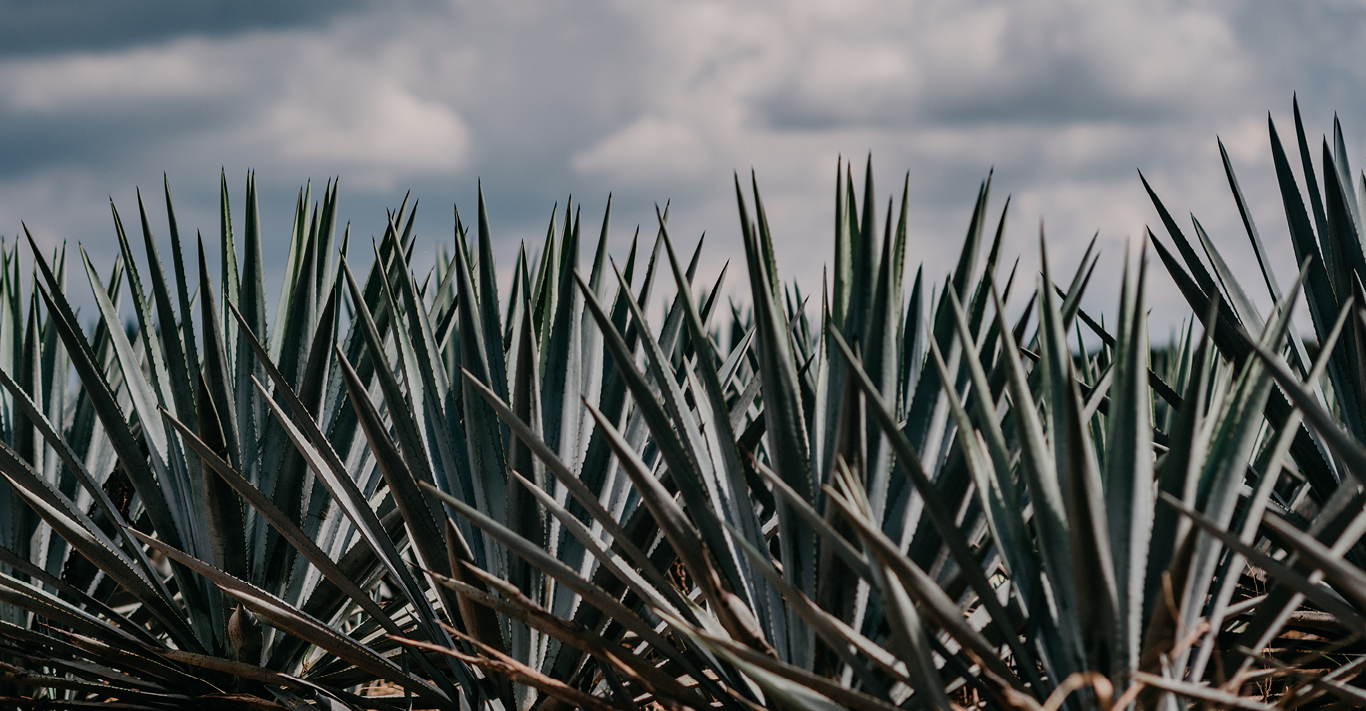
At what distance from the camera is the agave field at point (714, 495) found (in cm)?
111

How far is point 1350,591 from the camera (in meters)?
0.93

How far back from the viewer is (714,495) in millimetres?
1400

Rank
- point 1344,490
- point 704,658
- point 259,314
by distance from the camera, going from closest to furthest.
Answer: point 1344,490 < point 704,658 < point 259,314

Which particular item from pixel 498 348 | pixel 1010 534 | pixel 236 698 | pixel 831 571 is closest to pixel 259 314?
pixel 498 348

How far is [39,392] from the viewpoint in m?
2.38

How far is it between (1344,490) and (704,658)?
864 mm

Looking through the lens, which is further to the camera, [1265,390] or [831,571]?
[831,571]

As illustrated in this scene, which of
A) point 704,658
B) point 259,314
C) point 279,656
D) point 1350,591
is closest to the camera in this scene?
point 1350,591

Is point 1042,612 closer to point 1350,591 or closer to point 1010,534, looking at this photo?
point 1010,534

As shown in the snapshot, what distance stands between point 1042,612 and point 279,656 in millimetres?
1393

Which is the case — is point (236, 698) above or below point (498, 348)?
below

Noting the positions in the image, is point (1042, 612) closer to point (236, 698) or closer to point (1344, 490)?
point (1344, 490)

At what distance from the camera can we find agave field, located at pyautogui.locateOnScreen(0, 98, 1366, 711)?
111cm

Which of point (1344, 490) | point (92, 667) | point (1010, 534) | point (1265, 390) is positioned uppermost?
point (1265, 390)
